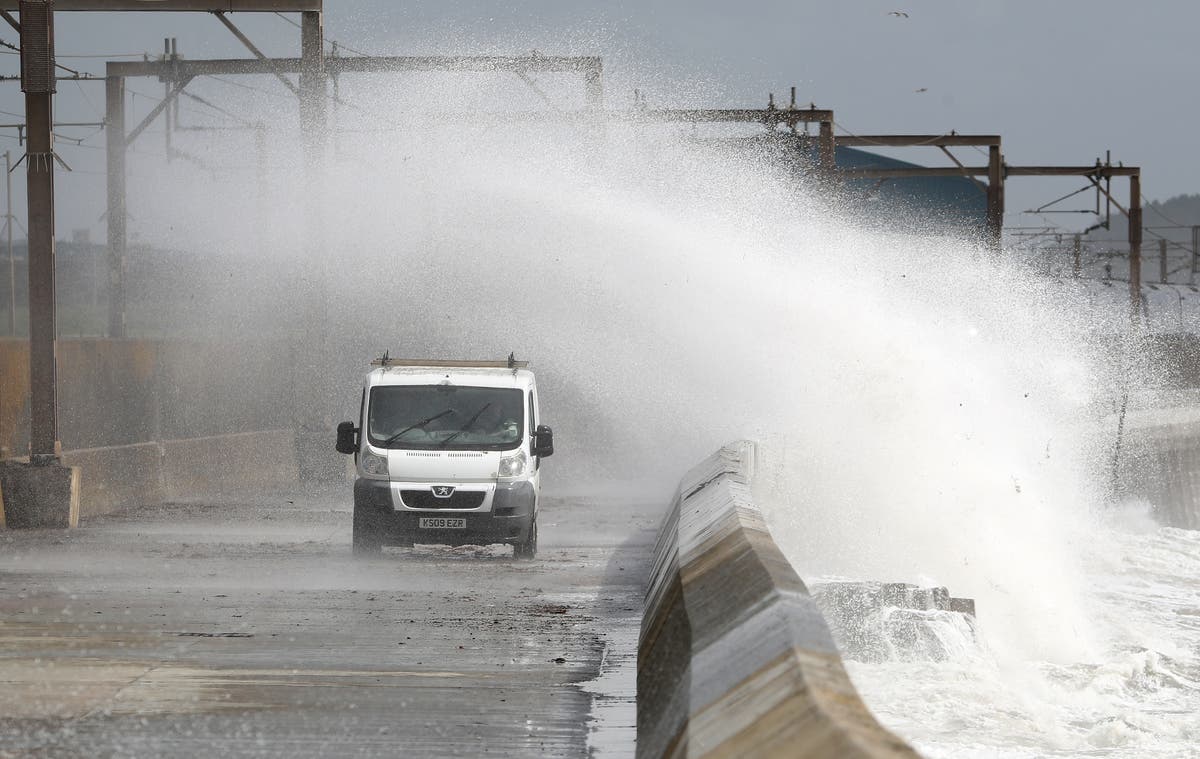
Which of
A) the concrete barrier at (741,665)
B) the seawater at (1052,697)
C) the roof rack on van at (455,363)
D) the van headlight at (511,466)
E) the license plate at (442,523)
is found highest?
the roof rack on van at (455,363)

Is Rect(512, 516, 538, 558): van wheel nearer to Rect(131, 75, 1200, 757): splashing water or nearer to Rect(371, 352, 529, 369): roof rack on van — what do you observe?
Rect(371, 352, 529, 369): roof rack on van

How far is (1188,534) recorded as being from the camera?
35.0 meters

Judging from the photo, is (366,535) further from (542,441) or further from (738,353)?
(738,353)

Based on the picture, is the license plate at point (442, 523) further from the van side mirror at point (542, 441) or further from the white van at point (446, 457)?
the van side mirror at point (542, 441)

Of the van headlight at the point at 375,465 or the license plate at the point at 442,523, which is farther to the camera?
the van headlight at the point at 375,465

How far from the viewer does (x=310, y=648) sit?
1016 centimetres

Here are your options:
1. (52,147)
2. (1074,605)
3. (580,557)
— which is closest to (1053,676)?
(580,557)

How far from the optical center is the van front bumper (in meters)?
16.2

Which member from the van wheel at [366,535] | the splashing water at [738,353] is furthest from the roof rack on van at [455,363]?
the splashing water at [738,353]

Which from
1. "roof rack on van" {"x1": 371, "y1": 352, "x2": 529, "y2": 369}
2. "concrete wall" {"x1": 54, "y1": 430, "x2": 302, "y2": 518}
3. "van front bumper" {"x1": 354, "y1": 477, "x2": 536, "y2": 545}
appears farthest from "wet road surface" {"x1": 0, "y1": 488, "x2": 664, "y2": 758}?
"concrete wall" {"x1": 54, "y1": 430, "x2": 302, "y2": 518}

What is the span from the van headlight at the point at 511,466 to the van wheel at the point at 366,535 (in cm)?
132

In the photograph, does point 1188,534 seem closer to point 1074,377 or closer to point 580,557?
point 1074,377

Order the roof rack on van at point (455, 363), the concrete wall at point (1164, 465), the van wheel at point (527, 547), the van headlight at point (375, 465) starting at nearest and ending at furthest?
the van headlight at point (375, 465) → the van wheel at point (527, 547) → the roof rack on van at point (455, 363) → the concrete wall at point (1164, 465)

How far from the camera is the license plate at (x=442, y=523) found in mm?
16172
